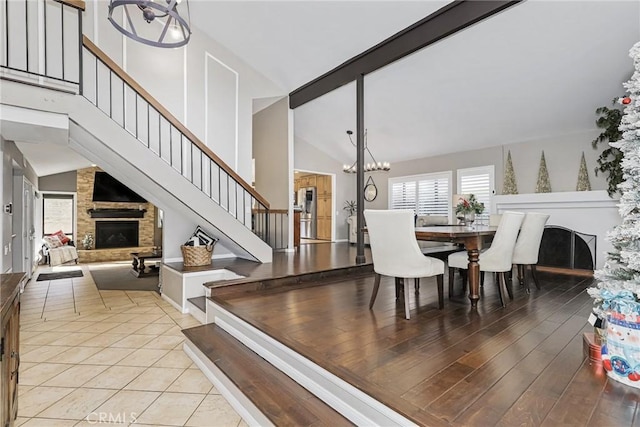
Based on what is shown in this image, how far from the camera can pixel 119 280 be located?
20.9ft

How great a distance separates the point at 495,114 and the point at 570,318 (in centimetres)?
446

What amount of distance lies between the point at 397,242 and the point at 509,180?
17.5 feet

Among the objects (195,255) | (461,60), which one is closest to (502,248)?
(461,60)

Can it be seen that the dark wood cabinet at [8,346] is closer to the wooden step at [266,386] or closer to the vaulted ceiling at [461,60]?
the wooden step at [266,386]

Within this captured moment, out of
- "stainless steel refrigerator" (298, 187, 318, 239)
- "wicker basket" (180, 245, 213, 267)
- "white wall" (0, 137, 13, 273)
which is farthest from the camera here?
"stainless steel refrigerator" (298, 187, 318, 239)

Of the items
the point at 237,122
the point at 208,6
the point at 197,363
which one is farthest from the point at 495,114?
the point at 197,363

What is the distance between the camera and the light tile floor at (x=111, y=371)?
2070 mm

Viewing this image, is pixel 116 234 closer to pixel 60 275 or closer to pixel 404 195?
pixel 60 275

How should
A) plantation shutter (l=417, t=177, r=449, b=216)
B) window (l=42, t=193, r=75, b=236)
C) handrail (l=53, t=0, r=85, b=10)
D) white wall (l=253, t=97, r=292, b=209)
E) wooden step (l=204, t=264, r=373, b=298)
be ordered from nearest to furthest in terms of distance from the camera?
A: handrail (l=53, t=0, r=85, b=10), wooden step (l=204, t=264, r=373, b=298), white wall (l=253, t=97, r=292, b=209), plantation shutter (l=417, t=177, r=449, b=216), window (l=42, t=193, r=75, b=236)

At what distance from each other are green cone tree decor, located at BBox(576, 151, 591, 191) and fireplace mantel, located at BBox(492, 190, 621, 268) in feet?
1.79

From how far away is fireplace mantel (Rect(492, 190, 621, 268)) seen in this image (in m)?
5.03

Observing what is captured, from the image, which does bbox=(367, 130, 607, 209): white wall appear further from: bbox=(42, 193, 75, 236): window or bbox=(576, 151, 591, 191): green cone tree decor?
bbox=(42, 193, 75, 236): window

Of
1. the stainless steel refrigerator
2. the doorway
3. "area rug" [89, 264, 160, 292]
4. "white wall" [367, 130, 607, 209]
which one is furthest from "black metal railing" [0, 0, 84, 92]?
"white wall" [367, 130, 607, 209]

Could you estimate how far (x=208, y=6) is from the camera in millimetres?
5211
